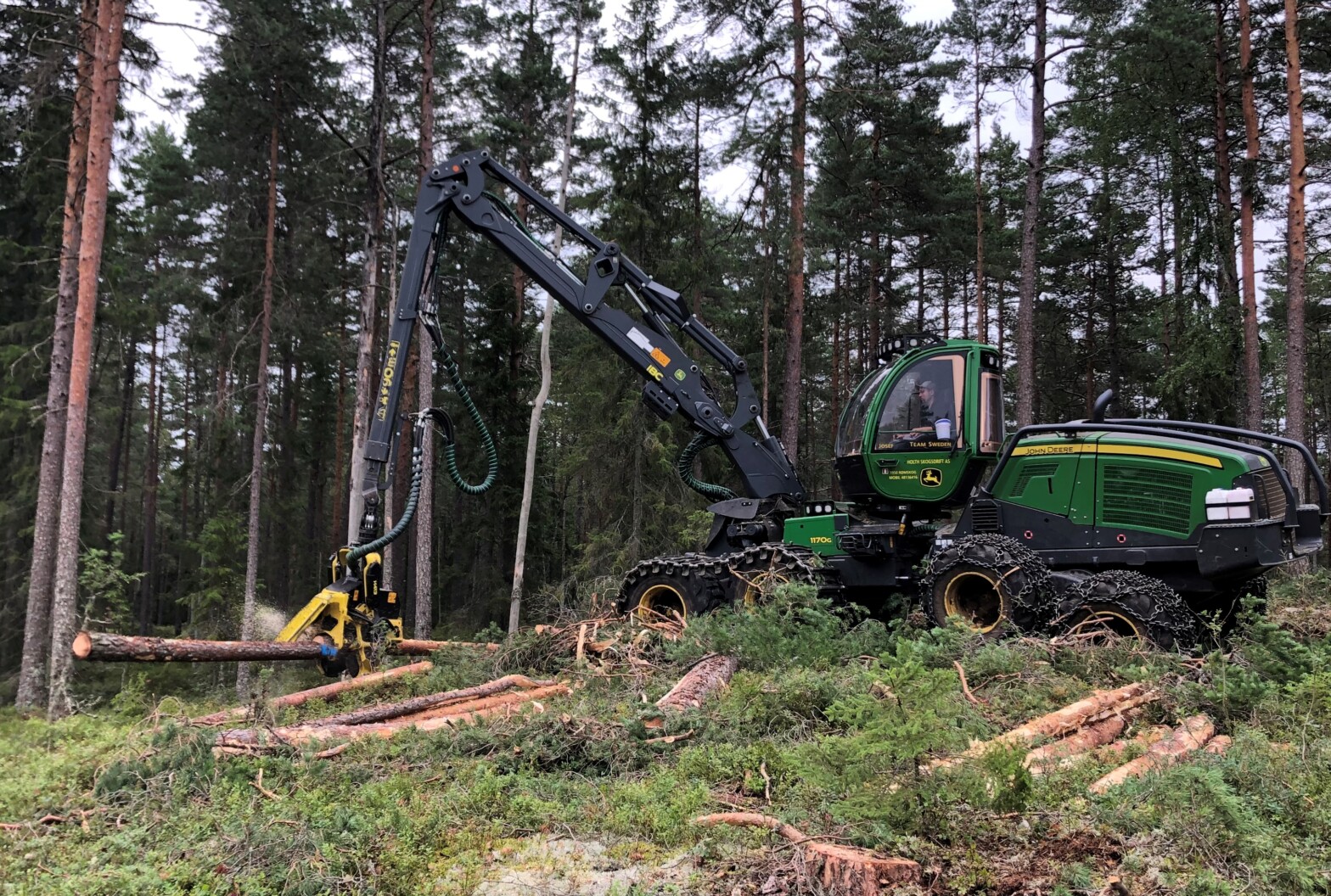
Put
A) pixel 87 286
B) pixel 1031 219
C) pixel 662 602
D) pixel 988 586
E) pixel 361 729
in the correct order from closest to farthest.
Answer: pixel 361 729, pixel 988 586, pixel 662 602, pixel 87 286, pixel 1031 219

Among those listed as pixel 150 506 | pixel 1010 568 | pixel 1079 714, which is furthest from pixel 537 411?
pixel 150 506

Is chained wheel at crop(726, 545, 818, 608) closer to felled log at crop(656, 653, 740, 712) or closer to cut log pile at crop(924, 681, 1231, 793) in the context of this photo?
felled log at crop(656, 653, 740, 712)

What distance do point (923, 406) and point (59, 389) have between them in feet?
39.9

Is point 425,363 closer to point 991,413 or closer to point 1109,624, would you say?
point 991,413

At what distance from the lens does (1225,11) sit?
15773 mm

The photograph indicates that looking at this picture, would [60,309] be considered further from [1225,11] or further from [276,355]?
[1225,11]

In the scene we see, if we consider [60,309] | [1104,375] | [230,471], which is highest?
[1104,375]

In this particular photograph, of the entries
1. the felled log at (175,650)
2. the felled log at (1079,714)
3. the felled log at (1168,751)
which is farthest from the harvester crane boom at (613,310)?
the felled log at (1168,751)

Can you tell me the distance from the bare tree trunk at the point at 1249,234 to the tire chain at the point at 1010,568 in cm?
908

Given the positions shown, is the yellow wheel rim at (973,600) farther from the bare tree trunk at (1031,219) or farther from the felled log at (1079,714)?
the bare tree trunk at (1031,219)

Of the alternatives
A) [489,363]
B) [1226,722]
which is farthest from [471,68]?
[1226,722]

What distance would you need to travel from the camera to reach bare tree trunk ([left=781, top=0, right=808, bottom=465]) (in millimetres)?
14953

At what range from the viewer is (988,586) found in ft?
24.8

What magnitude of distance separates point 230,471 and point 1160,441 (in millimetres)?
22694
